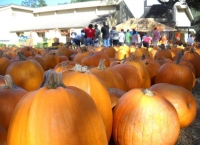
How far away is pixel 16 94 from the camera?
6.17 feet

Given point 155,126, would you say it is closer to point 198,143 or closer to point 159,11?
point 198,143

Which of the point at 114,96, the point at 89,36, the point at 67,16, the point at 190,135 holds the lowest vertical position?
the point at 190,135

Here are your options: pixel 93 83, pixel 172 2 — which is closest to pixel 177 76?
pixel 93 83

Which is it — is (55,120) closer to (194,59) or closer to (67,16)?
(194,59)

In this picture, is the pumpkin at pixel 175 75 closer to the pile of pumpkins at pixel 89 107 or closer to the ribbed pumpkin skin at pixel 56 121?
the pile of pumpkins at pixel 89 107

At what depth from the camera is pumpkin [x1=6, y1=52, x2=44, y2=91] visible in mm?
2936

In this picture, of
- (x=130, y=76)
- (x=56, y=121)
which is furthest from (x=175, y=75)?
(x=56, y=121)

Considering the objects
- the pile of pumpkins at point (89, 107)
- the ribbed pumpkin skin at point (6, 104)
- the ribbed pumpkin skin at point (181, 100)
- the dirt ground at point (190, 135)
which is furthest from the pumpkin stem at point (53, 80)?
the dirt ground at point (190, 135)

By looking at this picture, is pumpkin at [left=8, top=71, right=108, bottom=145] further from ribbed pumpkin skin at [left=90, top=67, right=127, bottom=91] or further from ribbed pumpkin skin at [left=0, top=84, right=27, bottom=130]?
ribbed pumpkin skin at [left=90, top=67, right=127, bottom=91]

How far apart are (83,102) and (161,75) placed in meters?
2.37

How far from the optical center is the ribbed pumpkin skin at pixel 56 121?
118cm

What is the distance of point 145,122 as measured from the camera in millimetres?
1793

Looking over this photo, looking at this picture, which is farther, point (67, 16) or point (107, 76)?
point (67, 16)

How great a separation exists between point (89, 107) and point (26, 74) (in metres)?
1.87
